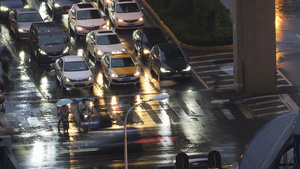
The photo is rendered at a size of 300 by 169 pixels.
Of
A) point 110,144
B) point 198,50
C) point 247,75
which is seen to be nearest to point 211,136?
point 110,144

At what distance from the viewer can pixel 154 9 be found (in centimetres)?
5834

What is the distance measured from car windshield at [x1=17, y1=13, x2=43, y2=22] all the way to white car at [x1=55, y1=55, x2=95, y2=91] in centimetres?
890

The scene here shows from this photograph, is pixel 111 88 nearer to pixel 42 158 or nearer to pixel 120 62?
pixel 120 62

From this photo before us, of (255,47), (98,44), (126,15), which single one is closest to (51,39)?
(98,44)

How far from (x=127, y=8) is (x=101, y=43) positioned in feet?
21.6

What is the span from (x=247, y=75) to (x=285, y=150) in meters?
23.8

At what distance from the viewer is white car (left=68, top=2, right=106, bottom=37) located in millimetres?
52875

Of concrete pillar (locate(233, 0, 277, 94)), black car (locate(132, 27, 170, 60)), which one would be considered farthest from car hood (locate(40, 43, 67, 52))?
concrete pillar (locate(233, 0, 277, 94))

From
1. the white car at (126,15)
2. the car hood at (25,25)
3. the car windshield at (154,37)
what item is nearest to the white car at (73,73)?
the car windshield at (154,37)

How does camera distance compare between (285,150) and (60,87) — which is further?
(60,87)

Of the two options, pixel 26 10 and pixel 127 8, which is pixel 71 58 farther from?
pixel 127 8

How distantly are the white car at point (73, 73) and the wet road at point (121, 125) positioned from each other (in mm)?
616

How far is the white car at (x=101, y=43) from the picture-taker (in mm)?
48500

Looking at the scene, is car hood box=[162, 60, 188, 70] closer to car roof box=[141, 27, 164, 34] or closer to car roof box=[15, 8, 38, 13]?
car roof box=[141, 27, 164, 34]
